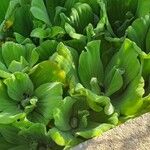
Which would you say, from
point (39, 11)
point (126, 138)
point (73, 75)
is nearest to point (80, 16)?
point (39, 11)

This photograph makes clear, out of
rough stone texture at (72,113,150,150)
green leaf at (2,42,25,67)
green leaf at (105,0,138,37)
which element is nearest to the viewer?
rough stone texture at (72,113,150,150)

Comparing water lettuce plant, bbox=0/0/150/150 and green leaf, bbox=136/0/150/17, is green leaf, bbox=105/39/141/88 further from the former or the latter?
green leaf, bbox=136/0/150/17

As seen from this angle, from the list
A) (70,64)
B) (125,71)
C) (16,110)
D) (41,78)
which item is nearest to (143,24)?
(125,71)

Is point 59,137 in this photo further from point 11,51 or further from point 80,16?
point 80,16

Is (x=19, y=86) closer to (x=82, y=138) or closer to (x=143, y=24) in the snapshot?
(x=82, y=138)

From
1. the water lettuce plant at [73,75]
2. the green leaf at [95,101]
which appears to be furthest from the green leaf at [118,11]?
the green leaf at [95,101]

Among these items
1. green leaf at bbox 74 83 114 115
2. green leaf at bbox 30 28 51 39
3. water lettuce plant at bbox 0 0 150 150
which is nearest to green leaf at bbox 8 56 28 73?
water lettuce plant at bbox 0 0 150 150
